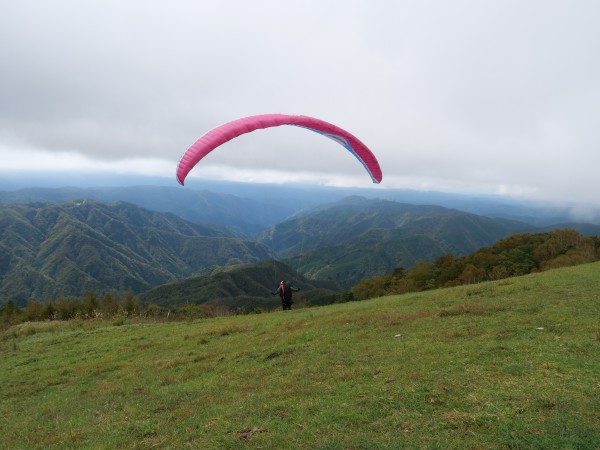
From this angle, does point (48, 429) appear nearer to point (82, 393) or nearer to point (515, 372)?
point (82, 393)

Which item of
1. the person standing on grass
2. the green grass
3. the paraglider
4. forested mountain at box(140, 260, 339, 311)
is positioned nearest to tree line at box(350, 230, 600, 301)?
the person standing on grass

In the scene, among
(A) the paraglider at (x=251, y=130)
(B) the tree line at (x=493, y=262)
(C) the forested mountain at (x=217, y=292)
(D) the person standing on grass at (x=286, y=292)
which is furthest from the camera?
(C) the forested mountain at (x=217, y=292)

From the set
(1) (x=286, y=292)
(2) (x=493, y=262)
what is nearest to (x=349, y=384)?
(1) (x=286, y=292)

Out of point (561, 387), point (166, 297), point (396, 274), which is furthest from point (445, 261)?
point (166, 297)

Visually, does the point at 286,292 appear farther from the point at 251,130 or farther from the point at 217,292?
the point at 217,292

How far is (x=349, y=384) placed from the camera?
8.88 metres

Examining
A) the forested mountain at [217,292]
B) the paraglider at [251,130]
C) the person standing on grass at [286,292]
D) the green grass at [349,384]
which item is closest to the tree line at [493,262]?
the person standing on grass at [286,292]

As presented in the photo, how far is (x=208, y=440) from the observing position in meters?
7.21

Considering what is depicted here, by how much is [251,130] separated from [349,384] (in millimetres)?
11253

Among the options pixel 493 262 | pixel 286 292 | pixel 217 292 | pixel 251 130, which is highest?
pixel 251 130

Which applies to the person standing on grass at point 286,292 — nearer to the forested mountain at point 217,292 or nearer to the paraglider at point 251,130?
the paraglider at point 251,130

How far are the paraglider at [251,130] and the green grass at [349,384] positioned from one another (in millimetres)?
7732

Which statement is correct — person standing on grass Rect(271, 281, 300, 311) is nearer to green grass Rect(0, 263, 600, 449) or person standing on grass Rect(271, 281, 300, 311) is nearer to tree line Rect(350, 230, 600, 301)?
green grass Rect(0, 263, 600, 449)

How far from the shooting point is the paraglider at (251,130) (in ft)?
47.9
